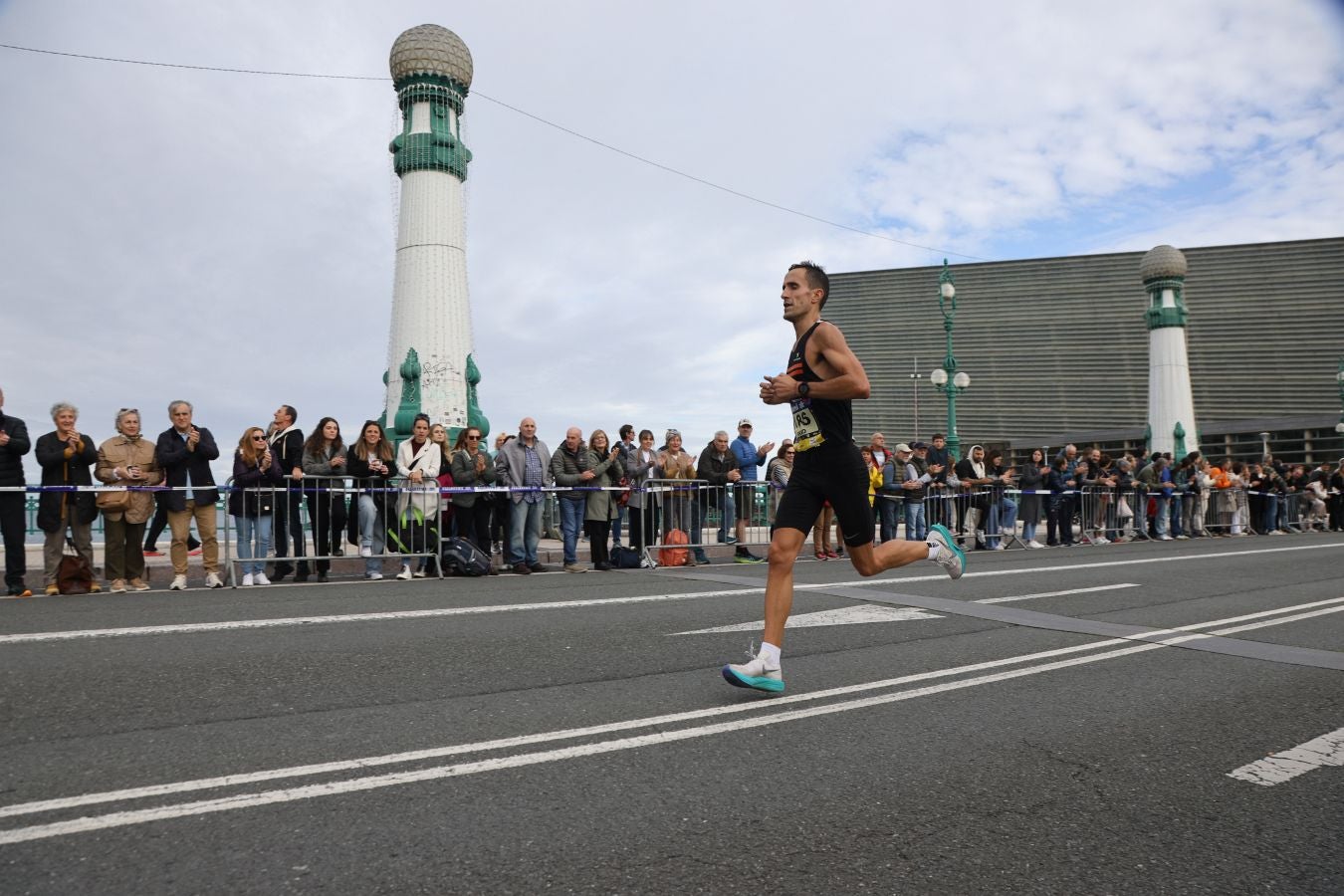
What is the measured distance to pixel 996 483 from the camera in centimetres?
1809

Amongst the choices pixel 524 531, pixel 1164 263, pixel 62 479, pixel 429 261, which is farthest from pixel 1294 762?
pixel 1164 263

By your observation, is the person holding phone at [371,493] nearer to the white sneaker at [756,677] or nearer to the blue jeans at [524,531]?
the blue jeans at [524,531]

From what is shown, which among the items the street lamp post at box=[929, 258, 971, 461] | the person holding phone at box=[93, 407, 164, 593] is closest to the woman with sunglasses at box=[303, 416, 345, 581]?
the person holding phone at box=[93, 407, 164, 593]

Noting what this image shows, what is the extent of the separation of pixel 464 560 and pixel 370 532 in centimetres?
118

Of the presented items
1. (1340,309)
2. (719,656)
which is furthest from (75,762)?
(1340,309)

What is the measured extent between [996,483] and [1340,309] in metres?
54.9

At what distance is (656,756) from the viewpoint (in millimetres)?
3754

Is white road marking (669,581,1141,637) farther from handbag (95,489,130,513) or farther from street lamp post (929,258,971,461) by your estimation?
street lamp post (929,258,971,461)

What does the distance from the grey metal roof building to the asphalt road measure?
193 feet

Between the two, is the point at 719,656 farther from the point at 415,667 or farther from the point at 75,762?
the point at 75,762

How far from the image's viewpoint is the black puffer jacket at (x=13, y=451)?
1004cm

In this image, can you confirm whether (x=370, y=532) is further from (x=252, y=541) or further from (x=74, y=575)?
(x=74, y=575)

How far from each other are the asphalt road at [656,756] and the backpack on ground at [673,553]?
19.7ft

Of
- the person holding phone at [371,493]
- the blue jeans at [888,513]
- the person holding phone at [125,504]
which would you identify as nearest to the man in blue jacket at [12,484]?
the person holding phone at [125,504]
